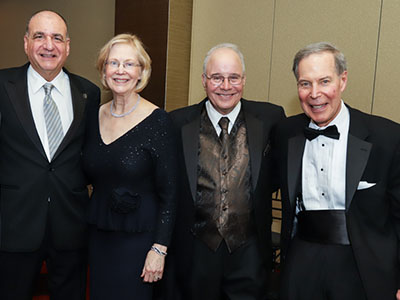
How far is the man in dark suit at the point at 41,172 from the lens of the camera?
1.91 metres

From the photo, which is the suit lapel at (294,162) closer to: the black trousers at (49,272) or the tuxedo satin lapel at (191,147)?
the tuxedo satin lapel at (191,147)

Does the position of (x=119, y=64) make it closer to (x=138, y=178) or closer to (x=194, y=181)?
(x=138, y=178)

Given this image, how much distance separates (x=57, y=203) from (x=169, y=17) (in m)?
2.80

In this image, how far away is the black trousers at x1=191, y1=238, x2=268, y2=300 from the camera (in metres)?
1.97

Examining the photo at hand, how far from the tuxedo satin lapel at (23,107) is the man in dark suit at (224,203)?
67 centimetres

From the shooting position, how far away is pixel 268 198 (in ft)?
6.70

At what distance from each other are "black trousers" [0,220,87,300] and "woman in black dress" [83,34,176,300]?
0.61ft

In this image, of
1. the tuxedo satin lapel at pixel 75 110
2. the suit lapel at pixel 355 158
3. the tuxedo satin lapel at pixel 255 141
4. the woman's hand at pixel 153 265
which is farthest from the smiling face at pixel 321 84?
the tuxedo satin lapel at pixel 75 110

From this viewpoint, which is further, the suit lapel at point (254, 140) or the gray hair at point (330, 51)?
the suit lapel at point (254, 140)

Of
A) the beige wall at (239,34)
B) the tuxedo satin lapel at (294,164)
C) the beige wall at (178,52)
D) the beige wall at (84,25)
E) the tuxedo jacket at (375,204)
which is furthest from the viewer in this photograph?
the beige wall at (84,25)

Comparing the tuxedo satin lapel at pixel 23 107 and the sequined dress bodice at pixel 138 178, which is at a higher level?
the tuxedo satin lapel at pixel 23 107

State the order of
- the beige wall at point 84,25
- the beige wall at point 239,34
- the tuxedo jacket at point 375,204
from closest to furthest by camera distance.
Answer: the tuxedo jacket at point 375,204
the beige wall at point 239,34
the beige wall at point 84,25

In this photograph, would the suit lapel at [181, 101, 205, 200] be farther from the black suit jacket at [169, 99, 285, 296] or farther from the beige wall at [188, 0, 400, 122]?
the beige wall at [188, 0, 400, 122]

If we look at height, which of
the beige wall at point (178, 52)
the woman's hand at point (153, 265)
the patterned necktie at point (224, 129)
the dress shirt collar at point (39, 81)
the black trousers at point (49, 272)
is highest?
the beige wall at point (178, 52)
